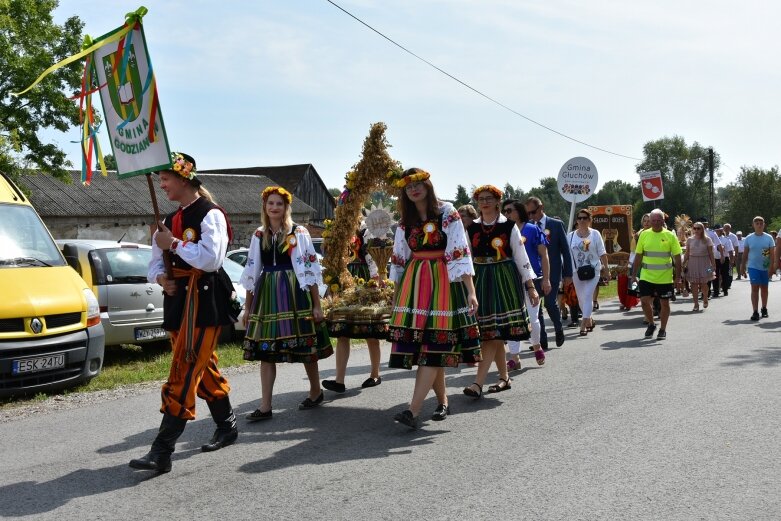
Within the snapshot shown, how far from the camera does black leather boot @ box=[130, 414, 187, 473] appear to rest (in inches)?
203

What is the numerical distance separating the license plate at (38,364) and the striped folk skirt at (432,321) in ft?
11.8

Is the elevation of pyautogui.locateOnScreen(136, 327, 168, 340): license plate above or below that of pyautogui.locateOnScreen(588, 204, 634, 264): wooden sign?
below

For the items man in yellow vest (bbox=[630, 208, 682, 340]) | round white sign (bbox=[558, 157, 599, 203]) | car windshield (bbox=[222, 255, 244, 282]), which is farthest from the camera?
round white sign (bbox=[558, 157, 599, 203])

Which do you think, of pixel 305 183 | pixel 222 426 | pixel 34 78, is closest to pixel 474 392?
pixel 222 426

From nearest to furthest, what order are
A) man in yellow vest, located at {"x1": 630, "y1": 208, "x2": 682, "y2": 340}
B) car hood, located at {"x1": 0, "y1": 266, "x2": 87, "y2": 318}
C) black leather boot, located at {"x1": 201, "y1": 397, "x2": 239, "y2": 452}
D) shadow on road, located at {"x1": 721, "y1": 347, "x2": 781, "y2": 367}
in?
black leather boot, located at {"x1": 201, "y1": 397, "x2": 239, "y2": 452} → car hood, located at {"x1": 0, "y1": 266, "x2": 87, "y2": 318} → shadow on road, located at {"x1": 721, "y1": 347, "x2": 781, "y2": 367} → man in yellow vest, located at {"x1": 630, "y1": 208, "x2": 682, "y2": 340}

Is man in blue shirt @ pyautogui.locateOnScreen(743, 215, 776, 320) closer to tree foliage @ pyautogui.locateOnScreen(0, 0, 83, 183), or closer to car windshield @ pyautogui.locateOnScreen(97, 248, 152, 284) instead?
car windshield @ pyautogui.locateOnScreen(97, 248, 152, 284)

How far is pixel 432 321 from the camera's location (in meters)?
6.40

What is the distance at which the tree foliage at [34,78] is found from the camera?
28.5m

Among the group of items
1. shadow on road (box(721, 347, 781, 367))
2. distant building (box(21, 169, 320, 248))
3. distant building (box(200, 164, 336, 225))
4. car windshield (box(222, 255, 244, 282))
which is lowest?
shadow on road (box(721, 347, 781, 367))

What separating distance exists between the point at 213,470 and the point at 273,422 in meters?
1.50

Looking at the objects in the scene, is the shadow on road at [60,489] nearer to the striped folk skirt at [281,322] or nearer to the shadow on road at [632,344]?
the striped folk skirt at [281,322]

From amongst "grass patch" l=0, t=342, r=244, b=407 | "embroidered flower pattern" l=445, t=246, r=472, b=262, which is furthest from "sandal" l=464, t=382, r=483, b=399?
"grass patch" l=0, t=342, r=244, b=407

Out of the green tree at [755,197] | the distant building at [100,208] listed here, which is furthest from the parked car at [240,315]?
the green tree at [755,197]

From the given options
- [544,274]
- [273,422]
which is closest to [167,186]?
[273,422]
